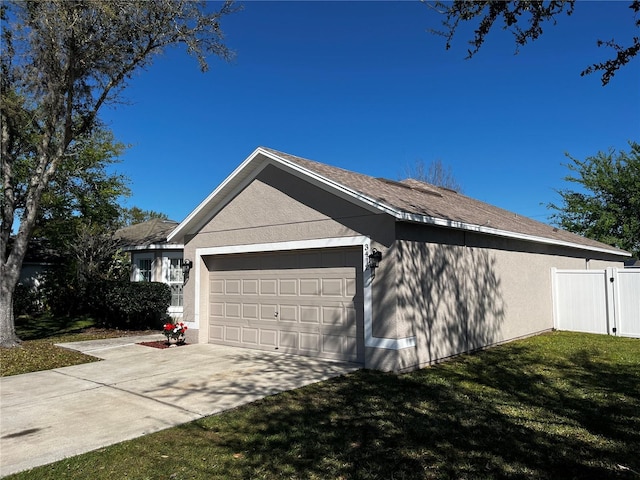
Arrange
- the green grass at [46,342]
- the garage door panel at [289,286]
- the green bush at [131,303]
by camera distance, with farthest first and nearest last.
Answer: the green bush at [131,303], the garage door panel at [289,286], the green grass at [46,342]

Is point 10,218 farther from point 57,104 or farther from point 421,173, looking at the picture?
point 421,173

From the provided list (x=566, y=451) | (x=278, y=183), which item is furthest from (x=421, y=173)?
(x=566, y=451)

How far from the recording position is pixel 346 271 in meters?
9.35

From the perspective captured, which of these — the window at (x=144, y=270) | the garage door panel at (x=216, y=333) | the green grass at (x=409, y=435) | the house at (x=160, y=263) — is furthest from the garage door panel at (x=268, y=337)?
the window at (x=144, y=270)

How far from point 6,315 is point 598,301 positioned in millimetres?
17102

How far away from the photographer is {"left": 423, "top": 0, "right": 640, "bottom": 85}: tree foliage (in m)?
5.11

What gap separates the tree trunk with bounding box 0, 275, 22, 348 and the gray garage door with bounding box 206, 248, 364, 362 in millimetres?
5225

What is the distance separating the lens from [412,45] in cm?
1291

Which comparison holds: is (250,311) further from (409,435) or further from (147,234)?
(147,234)

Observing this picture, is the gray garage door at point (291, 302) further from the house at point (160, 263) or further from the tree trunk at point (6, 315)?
the tree trunk at point (6, 315)

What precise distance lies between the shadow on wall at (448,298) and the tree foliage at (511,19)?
3922 millimetres

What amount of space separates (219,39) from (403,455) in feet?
42.9

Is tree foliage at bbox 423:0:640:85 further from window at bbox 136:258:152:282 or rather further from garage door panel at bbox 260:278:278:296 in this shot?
window at bbox 136:258:152:282

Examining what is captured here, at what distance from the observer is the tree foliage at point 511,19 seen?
5109 mm
